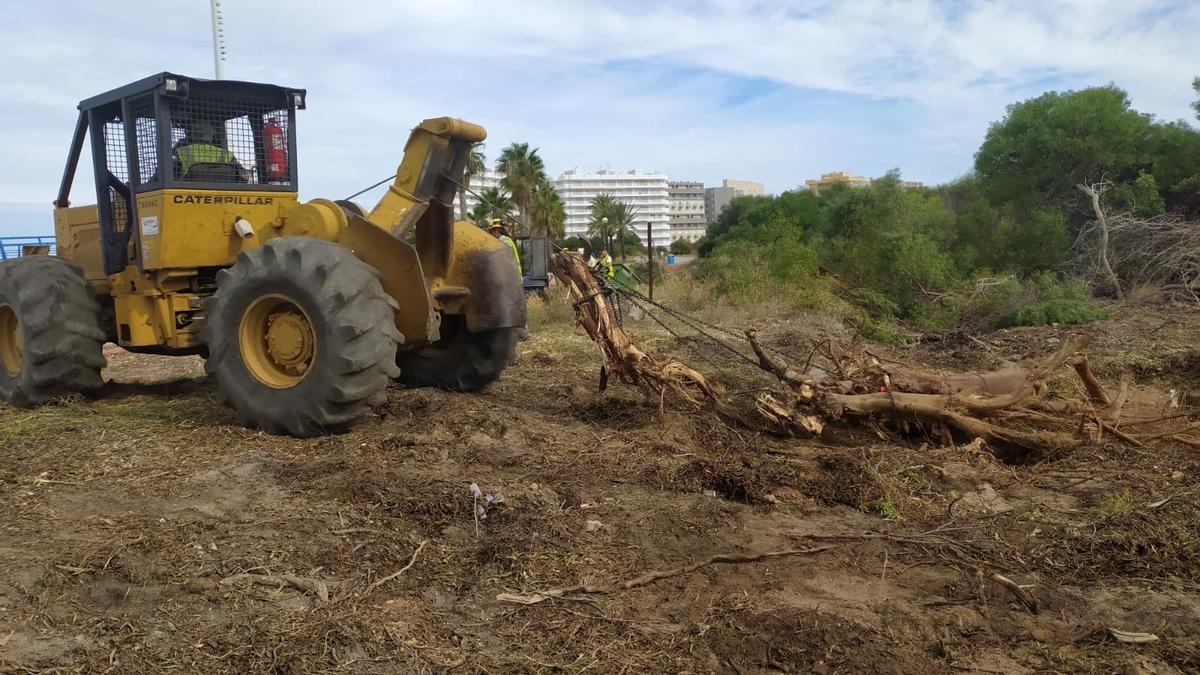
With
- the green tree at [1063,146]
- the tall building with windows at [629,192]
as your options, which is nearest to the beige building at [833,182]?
the green tree at [1063,146]

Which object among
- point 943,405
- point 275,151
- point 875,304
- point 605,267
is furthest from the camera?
point 875,304

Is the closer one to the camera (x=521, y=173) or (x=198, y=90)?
(x=198, y=90)

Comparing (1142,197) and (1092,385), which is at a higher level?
(1142,197)

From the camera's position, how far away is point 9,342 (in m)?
7.43

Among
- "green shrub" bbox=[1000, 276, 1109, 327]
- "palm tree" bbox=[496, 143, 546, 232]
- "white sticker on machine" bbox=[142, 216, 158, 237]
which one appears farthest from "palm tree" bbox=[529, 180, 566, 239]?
"white sticker on machine" bbox=[142, 216, 158, 237]

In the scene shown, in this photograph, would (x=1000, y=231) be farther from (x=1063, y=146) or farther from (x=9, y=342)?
(x=9, y=342)

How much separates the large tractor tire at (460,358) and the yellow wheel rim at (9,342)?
315cm

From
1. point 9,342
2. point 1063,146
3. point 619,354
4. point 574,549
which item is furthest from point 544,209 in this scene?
point 574,549

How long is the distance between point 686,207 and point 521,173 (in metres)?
113

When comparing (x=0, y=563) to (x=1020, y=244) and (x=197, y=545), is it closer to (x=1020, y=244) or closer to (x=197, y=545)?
(x=197, y=545)

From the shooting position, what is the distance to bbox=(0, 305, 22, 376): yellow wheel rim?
24.1ft

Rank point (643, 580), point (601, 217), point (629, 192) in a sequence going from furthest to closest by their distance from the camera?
point (629, 192) < point (601, 217) < point (643, 580)

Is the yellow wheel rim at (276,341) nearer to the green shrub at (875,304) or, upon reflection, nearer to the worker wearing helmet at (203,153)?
the worker wearing helmet at (203,153)

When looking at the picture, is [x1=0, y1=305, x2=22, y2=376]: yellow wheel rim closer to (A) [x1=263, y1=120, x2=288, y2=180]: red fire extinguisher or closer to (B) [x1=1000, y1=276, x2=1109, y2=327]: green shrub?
(A) [x1=263, y1=120, x2=288, y2=180]: red fire extinguisher
